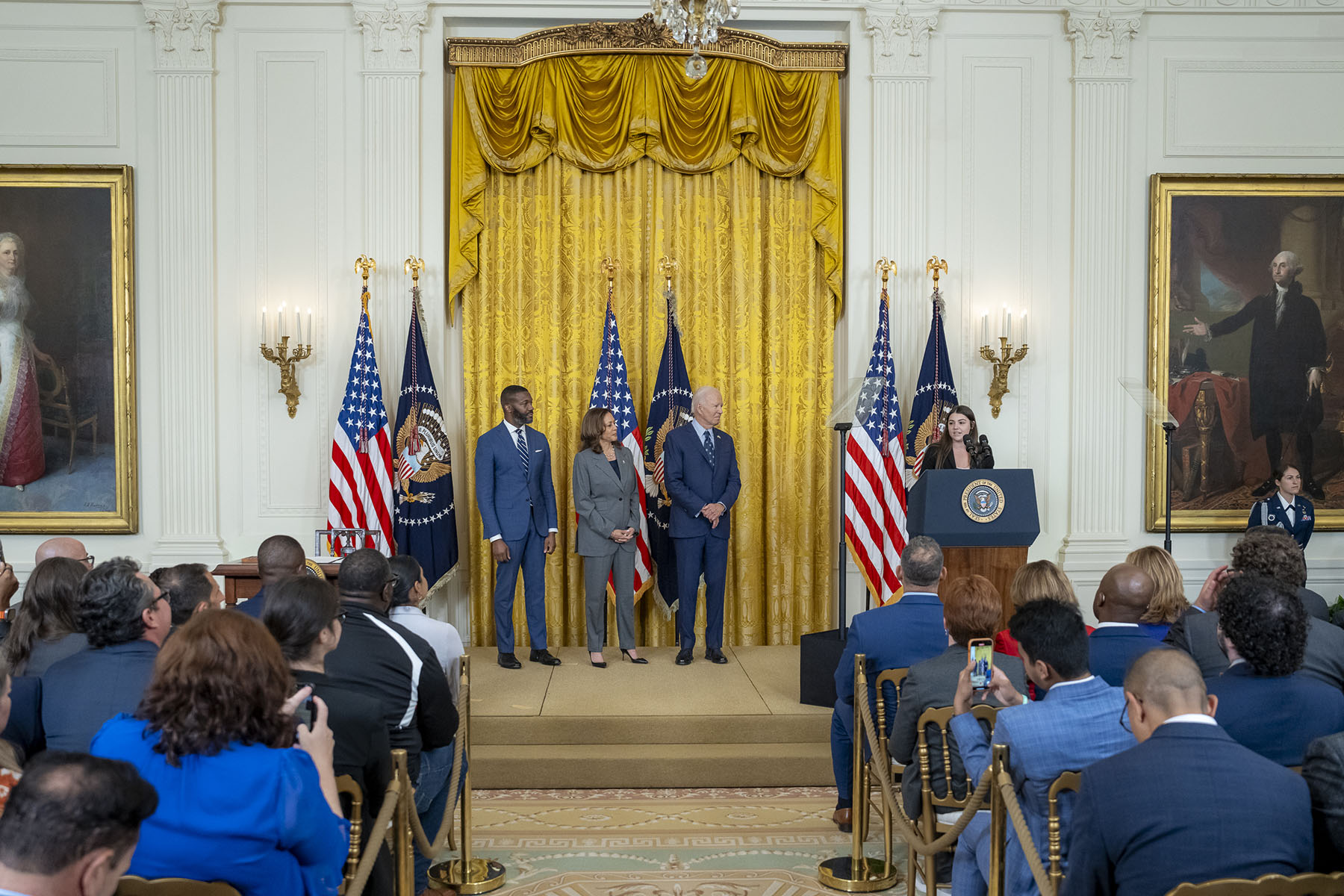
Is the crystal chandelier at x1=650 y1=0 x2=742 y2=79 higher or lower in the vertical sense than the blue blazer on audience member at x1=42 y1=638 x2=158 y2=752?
higher

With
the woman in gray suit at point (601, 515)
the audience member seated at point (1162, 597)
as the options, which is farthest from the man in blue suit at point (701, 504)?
the audience member seated at point (1162, 597)

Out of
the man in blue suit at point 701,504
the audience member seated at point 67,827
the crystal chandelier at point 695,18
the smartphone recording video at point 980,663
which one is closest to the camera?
the audience member seated at point 67,827

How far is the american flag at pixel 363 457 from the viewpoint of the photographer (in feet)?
24.7

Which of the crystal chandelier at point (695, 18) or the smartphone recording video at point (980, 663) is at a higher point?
the crystal chandelier at point (695, 18)

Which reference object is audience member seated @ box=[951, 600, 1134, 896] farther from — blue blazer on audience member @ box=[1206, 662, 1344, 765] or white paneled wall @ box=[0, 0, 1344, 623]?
white paneled wall @ box=[0, 0, 1344, 623]

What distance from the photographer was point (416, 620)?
171 inches

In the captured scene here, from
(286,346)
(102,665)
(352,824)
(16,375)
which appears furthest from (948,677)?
(16,375)

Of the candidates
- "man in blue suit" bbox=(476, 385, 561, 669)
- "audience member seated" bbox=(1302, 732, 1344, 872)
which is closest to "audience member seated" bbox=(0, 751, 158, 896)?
"audience member seated" bbox=(1302, 732, 1344, 872)

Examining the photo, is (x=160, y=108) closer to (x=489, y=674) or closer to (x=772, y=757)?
(x=489, y=674)

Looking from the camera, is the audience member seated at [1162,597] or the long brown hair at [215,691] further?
the audience member seated at [1162,597]

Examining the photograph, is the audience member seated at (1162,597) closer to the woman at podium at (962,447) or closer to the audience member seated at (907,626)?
the audience member seated at (907,626)

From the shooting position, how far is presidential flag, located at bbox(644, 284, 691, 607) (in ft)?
25.7

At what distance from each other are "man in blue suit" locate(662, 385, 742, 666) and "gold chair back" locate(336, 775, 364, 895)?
14.9 ft

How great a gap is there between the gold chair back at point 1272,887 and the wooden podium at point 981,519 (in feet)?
15.0
